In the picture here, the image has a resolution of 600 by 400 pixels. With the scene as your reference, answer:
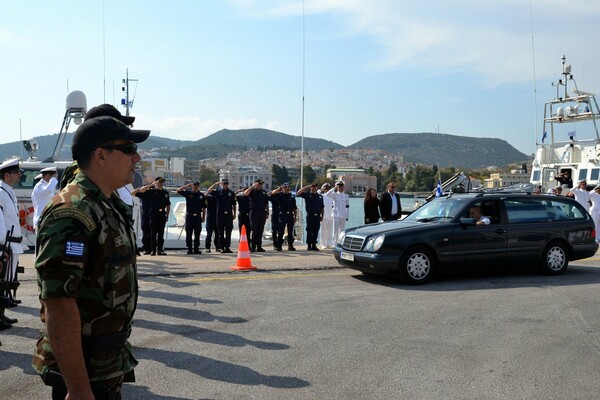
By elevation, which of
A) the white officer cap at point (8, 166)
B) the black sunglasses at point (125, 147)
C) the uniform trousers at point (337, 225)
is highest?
the white officer cap at point (8, 166)

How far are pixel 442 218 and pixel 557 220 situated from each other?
2502mm

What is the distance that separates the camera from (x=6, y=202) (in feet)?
23.9

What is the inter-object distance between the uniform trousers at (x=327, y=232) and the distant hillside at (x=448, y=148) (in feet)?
193

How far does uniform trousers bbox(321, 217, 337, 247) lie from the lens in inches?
725

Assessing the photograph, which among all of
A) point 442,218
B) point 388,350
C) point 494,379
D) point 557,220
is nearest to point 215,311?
point 388,350

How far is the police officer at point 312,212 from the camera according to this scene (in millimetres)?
17172

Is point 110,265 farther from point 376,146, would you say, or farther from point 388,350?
point 376,146

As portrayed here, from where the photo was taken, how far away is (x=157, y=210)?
14.9 metres

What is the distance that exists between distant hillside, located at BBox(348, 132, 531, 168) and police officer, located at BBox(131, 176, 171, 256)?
63.3 meters

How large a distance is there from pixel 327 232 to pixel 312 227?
1328 millimetres

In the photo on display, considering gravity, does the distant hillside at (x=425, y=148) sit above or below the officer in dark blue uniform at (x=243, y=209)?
above

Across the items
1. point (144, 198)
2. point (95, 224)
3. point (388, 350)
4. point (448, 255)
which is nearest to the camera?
point (95, 224)

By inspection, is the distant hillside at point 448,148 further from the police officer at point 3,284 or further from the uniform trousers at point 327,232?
the police officer at point 3,284

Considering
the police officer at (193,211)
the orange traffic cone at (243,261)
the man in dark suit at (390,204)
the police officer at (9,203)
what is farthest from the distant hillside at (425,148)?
the police officer at (9,203)
